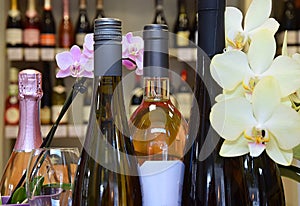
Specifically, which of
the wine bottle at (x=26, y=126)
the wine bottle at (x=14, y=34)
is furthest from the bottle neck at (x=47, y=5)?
the wine bottle at (x=26, y=126)

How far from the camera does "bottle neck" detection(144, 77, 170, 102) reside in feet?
1.47

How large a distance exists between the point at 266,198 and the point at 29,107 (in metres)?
0.26

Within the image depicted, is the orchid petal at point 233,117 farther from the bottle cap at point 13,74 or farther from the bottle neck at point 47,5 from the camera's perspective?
the bottle neck at point 47,5

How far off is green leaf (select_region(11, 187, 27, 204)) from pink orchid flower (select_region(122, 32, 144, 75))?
15 cm

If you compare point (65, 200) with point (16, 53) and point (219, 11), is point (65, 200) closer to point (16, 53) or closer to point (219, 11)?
point (219, 11)

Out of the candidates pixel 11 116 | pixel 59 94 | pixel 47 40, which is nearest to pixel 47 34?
pixel 47 40

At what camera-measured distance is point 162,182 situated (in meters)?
0.41

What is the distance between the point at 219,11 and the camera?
1.29 feet

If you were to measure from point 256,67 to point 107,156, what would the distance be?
0.14 m

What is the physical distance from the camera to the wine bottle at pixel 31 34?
219cm

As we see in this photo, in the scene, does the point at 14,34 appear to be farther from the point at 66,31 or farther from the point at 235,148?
the point at 235,148

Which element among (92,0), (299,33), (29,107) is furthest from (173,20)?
(29,107)

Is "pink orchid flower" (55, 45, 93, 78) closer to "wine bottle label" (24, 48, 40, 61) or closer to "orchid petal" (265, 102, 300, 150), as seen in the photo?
"orchid petal" (265, 102, 300, 150)

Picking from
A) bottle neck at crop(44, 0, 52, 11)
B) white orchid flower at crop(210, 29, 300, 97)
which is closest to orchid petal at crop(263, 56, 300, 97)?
white orchid flower at crop(210, 29, 300, 97)
